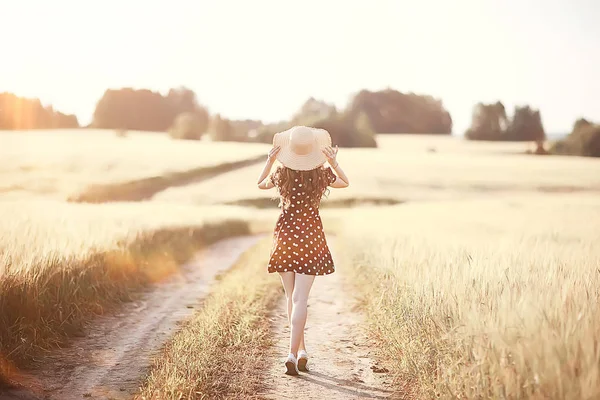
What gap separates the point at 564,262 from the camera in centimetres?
665

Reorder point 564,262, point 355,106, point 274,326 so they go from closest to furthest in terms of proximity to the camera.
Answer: point 564,262
point 274,326
point 355,106

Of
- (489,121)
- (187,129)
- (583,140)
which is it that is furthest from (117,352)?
(187,129)

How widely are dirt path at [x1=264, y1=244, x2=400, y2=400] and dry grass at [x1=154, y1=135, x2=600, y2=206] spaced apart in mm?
27052

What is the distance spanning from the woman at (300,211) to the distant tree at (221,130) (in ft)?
Result: 244

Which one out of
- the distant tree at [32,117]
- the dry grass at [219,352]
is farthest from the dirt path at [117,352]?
the distant tree at [32,117]

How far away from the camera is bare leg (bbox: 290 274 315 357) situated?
6047mm

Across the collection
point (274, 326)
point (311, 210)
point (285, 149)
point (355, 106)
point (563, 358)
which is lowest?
point (274, 326)

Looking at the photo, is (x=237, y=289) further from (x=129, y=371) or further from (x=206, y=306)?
(x=129, y=371)

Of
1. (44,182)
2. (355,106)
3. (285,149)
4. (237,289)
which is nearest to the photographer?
(285,149)

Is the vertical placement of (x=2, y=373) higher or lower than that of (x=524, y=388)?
lower

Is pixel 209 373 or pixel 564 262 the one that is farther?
pixel 564 262

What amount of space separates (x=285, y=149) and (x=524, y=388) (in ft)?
10.7

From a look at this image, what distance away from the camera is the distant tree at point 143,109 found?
88.6 meters

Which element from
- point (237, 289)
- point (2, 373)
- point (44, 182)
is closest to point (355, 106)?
point (44, 182)
